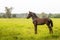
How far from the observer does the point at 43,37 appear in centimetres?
1562

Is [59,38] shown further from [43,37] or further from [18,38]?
[18,38]

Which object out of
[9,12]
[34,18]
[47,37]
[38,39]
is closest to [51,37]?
[47,37]

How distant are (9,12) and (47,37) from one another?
53.3m

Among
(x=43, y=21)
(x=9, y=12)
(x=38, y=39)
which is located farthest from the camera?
(x=9, y=12)

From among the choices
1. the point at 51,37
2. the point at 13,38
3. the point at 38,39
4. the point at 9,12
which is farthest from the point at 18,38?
the point at 9,12

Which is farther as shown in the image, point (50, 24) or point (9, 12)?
point (9, 12)

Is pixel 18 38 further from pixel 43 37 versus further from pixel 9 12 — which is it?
pixel 9 12

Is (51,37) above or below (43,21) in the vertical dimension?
below

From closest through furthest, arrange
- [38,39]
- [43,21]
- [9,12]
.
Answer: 1. [38,39]
2. [43,21]
3. [9,12]

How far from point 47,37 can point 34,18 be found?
2434 millimetres

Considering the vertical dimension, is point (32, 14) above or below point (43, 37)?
above

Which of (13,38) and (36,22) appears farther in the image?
(36,22)

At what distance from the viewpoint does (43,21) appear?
665 inches

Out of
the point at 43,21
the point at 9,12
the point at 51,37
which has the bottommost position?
the point at 9,12
